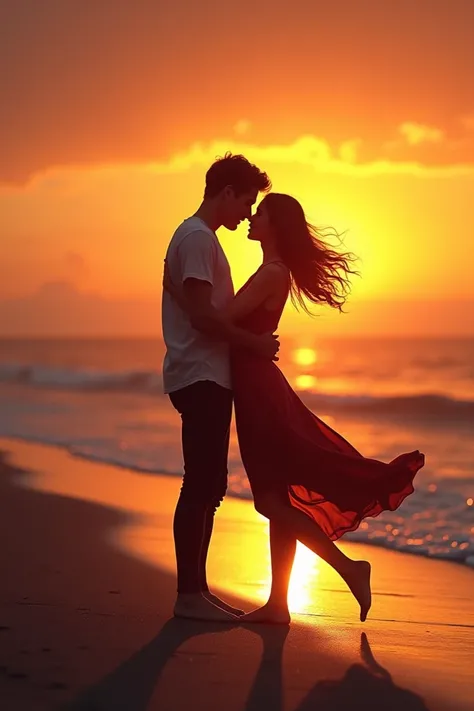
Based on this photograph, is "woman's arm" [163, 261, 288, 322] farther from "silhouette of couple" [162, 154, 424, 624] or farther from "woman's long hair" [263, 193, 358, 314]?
"woman's long hair" [263, 193, 358, 314]

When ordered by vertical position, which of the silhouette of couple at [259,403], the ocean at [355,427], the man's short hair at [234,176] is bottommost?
the ocean at [355,427]

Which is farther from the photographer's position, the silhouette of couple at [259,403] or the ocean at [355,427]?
the ocean at [355,427]

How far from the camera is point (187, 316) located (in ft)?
15.5

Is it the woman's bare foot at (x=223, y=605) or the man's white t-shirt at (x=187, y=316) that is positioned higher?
the man's white t-shirt at (x=187, y=316)

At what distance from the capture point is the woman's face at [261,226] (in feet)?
15.8

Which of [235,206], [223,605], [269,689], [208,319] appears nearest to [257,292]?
[208,319]

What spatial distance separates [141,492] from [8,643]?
16.6 ft

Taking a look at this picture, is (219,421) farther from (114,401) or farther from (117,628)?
(114,401)

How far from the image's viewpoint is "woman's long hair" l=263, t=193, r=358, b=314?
15.8ft

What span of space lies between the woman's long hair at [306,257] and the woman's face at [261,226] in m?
0.02

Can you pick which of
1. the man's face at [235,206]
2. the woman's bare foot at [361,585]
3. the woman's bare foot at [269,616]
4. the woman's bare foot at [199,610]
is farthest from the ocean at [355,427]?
the man's face at [235,206]

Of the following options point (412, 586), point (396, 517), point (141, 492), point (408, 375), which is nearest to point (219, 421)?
point (412, 586)

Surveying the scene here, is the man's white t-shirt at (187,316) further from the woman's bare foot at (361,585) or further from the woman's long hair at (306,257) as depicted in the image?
the woman's bare foot at (361,585)

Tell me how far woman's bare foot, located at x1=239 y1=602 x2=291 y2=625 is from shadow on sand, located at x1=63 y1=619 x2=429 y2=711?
40 centimetres
